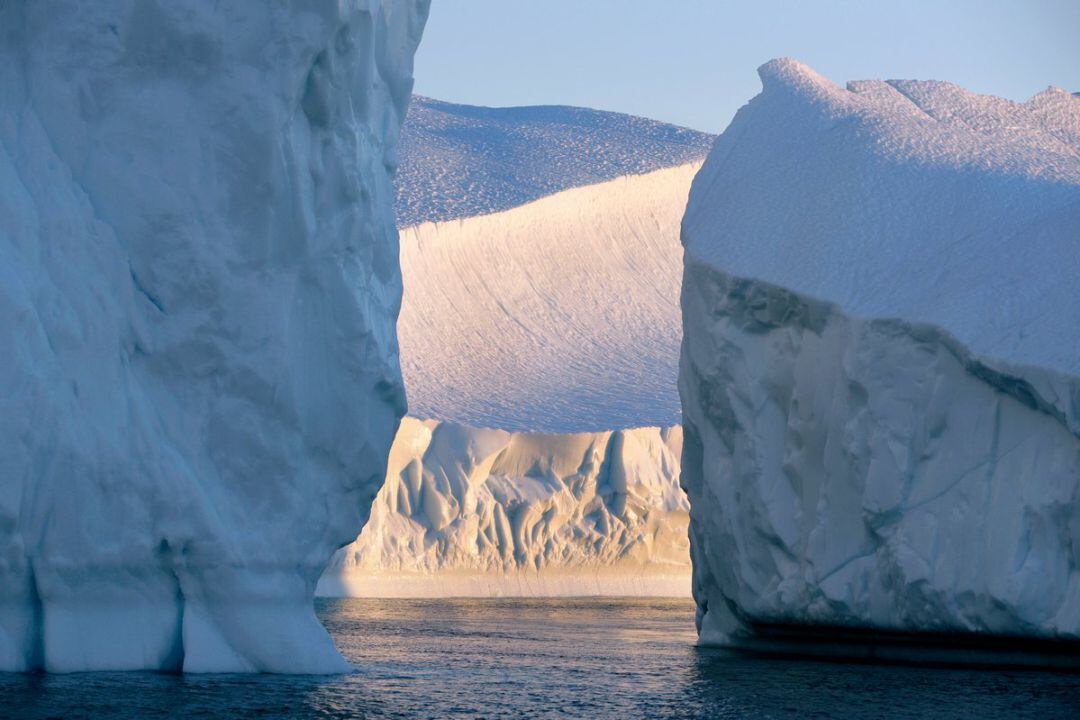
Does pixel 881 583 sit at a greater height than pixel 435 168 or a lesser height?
lesser

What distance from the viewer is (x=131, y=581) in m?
9.59

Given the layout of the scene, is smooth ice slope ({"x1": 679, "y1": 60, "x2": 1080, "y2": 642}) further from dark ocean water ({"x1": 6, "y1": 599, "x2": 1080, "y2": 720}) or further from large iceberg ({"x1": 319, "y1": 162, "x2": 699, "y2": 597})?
large iceberg ({"x1": 319, "y1": 162, "x2": 699, "y2": 597})

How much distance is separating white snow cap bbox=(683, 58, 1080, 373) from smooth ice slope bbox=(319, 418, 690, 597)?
12.0m

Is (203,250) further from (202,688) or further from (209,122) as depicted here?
(202,688)

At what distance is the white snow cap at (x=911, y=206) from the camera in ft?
38.1

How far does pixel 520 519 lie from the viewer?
26.5 metres

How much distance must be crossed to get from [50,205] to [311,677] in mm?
3372

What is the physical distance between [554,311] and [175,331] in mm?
24909

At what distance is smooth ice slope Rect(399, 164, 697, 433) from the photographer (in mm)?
30062

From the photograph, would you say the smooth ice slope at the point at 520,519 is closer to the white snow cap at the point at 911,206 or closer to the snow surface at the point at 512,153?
the snow surface at the point at 512,153

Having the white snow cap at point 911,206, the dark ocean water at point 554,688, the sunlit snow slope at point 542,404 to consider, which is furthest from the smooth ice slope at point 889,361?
the sunlit snow slope at point 542,404

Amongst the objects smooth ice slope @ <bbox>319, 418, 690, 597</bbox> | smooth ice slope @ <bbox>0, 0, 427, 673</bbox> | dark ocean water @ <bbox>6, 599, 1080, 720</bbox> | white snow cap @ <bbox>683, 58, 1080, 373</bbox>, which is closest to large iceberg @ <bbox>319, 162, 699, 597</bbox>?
smooth ice slope @ <bbox>319, 418, 690, 597</bbox>

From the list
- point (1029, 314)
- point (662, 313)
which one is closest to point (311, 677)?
point (1029, 314)

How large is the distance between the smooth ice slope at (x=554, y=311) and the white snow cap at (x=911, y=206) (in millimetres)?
13706
